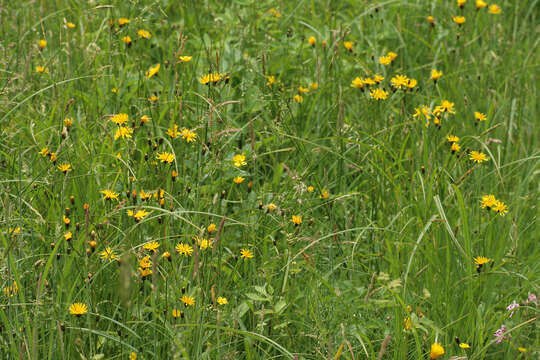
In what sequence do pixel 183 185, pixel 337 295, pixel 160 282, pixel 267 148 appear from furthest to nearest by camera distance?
pixel 267 148
pixel 183 185
pixel 160 282
pixel 337 295

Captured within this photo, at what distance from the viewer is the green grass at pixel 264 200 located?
76.5 inches

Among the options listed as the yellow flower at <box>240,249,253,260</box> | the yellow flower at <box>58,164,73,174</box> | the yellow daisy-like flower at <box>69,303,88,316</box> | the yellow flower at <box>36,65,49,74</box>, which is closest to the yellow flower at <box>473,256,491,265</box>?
the yellow flower at <box>240,249,253,260</box>

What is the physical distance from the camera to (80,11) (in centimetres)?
321

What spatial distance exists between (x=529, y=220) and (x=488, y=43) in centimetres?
137

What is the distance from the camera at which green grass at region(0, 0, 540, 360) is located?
194cm

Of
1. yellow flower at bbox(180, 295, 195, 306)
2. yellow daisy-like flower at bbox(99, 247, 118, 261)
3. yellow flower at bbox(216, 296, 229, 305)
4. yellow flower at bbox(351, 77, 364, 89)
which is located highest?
yellow flower at bbox(351, 77, 364, 89)

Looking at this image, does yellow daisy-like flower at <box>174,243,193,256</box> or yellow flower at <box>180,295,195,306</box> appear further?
yellow daisy-like flower at <box>174,243,193,256</box>

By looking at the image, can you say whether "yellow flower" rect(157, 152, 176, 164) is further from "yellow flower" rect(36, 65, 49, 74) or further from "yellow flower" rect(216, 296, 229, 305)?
"yellow flower" rect(36, 65, 49, 74)

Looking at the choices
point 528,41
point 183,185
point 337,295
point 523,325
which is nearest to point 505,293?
point 523,325

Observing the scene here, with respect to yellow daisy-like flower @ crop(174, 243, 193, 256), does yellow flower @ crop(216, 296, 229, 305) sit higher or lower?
lower

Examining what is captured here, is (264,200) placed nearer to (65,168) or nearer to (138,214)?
(138,214)

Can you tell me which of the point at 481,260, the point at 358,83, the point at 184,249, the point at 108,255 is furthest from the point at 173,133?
the point at 481,260

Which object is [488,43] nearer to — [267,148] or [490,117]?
[490,117]

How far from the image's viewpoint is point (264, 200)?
2.35 meters
